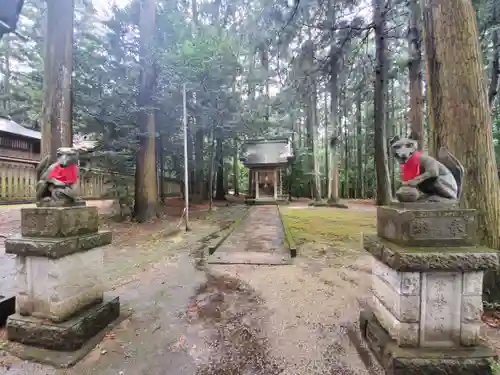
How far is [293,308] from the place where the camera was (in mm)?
3062

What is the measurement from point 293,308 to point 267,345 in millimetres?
799

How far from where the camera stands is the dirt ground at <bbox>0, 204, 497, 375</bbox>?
6.75 feet

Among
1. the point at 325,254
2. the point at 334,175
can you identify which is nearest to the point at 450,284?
the point at 325,254

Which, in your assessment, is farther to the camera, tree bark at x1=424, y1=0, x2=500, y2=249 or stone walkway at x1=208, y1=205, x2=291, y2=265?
stone walkway at x1=208, y1=205, x2=291, y2=265

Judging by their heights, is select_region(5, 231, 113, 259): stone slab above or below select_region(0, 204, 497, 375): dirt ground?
above

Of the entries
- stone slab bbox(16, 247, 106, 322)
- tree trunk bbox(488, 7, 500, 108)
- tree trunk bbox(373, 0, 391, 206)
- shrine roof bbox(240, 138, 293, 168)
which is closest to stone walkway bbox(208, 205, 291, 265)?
stone slab bbox(16, 247, 106, 322)

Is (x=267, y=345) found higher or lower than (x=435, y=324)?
lower

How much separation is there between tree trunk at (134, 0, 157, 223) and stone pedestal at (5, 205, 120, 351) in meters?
6.85

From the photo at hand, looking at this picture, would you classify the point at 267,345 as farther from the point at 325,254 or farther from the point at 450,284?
the point at 325,254

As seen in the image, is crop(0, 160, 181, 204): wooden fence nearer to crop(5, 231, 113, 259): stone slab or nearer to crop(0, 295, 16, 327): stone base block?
crop(0, 295, 16, 327): stone base block

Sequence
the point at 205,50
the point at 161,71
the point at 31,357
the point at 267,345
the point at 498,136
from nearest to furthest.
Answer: the point at 31,357, the point at 267,345, the point at 161,71, the point at 205,50, the point at 498,136

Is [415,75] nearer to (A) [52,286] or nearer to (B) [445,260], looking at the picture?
(B) [445,260]

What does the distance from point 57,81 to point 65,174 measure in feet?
14.8

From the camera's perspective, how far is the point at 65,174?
2.49 m
